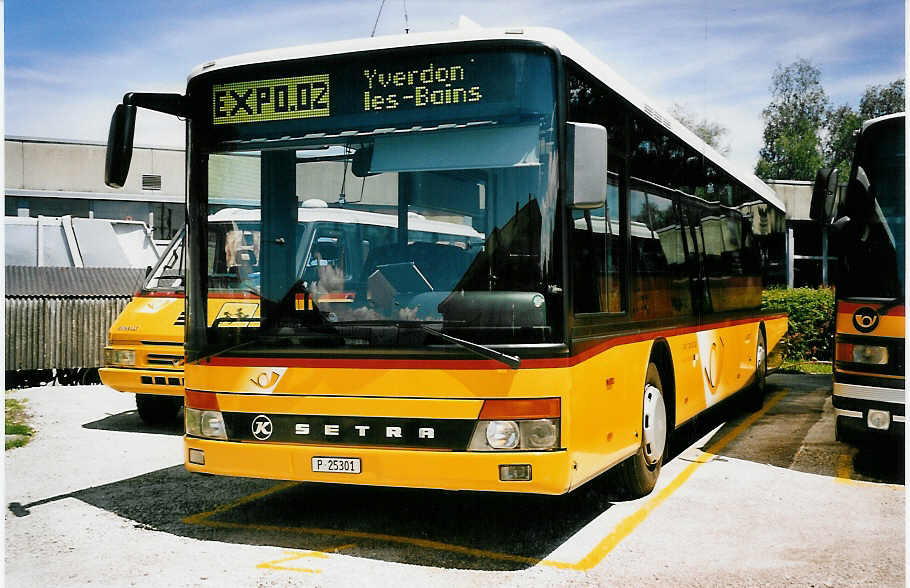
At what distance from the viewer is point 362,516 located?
23.3 feet

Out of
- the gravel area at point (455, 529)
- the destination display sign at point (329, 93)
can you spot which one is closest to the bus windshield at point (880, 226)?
the gravel area at point (455, 529)

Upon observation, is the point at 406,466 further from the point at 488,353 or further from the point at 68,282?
the point at 68,282

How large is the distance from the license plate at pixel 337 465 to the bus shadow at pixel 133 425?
572 centimetres

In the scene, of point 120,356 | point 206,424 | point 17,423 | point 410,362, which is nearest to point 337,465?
point 410,362

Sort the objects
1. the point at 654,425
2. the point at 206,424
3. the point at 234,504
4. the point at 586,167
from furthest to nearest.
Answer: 1. the point at 654,425
2. the point at 234,504
3. the point at 206,424
4. the point at 586,167

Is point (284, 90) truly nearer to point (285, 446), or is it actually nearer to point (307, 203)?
point (307, 203)

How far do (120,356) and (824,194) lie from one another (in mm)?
7659

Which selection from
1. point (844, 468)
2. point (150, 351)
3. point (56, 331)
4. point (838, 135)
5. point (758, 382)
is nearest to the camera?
point (844, 468)

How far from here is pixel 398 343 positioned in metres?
5.82

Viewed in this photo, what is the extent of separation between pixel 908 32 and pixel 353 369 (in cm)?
418

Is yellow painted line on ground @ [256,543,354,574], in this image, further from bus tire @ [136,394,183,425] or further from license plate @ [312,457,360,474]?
bus tire @ [136,394,183,425]

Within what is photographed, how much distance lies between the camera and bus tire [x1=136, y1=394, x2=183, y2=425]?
11891 millimetres

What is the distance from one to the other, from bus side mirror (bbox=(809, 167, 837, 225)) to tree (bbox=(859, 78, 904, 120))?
53579 mm

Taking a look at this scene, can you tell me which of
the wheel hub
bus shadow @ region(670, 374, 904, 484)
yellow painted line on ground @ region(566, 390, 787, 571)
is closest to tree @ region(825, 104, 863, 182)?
bus shadow @ region(670, 374, 904, 484)
